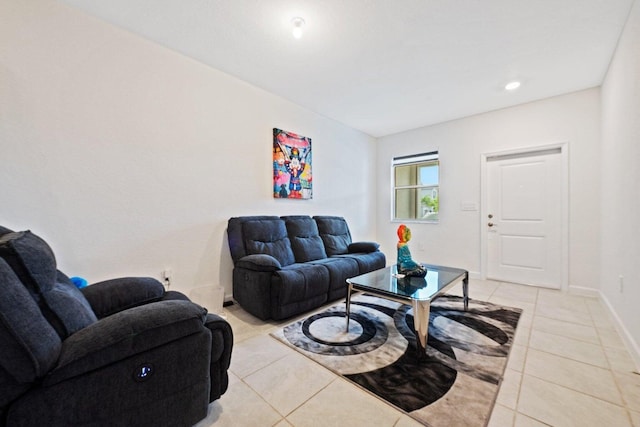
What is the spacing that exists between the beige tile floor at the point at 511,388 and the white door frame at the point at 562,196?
4.21 ft

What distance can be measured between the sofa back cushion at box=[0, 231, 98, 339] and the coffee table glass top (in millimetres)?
1741

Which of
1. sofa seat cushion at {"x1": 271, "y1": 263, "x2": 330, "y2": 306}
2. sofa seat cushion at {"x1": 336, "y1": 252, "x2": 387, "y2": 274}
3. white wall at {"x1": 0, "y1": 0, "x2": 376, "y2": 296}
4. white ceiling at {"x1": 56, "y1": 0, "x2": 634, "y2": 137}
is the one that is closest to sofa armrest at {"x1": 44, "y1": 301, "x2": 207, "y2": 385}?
sofa seat cushion at {"x1": 271, "y1": 263, "x2": 330, "y2": 306}

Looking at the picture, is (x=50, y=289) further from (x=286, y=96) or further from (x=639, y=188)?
(x=639, y=188)

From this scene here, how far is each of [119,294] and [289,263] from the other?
1.63 metres

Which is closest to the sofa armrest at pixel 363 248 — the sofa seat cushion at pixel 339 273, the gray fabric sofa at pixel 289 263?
the gray fabric sofa at pixel 289 263

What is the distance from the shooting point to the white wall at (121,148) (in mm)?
1806

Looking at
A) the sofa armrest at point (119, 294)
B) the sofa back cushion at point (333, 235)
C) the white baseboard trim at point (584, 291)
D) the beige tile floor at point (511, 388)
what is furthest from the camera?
the sofa back cushion at point (333, 235)

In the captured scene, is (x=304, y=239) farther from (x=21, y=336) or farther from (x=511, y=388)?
(x=21, y=336)

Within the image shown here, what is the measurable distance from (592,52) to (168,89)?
4016 millimetres

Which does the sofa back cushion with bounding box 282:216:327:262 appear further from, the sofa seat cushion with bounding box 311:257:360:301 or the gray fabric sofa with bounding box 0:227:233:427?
the gray fabric sofa with bounding box 0:227:233:427

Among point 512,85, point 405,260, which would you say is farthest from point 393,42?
point 405,260

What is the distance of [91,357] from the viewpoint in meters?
0.95

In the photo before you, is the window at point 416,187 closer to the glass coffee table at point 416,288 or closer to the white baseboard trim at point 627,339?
the glass coffee table at point 416,288

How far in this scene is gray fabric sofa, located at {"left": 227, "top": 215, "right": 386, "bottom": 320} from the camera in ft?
7.73
